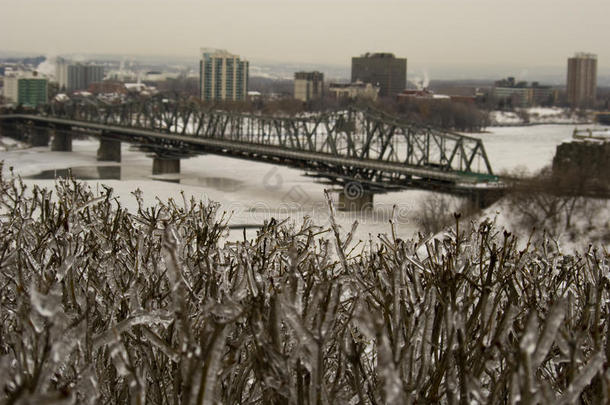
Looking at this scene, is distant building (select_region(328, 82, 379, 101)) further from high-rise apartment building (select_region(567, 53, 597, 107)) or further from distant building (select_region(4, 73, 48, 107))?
distant building (select_region(4, 73, 48, 107))

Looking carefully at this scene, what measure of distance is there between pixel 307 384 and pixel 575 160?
138 feet

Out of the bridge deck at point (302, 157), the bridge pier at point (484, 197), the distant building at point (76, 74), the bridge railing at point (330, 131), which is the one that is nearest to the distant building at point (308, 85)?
the bridge railing at point (330, 131)

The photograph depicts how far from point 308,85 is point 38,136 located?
145 feet

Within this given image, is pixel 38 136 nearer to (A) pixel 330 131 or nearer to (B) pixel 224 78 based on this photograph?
(A) pixel 330 131

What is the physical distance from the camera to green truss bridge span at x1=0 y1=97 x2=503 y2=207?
4000cm

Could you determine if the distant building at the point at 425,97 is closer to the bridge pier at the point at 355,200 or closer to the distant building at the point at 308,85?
the distant building at the point at 308,85

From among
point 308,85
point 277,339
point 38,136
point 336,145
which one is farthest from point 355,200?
point 308,85

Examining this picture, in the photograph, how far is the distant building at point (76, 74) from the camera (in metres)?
174

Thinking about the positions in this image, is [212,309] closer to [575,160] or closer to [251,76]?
[575,160]

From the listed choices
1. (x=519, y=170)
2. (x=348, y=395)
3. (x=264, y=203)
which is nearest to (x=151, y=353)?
(x=348, y=395)

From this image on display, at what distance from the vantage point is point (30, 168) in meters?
52.2

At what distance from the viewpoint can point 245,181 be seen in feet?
155

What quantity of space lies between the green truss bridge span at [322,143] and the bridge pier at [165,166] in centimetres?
7

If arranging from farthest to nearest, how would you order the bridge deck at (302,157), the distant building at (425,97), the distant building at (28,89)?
1. the distant building at (28,89)
2. the distant building at (425,97)
3. the bridge deck at (302,157)
